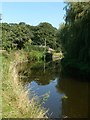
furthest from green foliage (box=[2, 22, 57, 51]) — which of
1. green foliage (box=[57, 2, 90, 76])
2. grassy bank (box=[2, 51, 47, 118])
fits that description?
grassy bank (box=[2, 51, 47, 118])

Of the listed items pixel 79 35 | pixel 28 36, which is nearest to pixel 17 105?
pixel 79 35

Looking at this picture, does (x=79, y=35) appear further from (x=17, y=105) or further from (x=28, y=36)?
(x=28, y=36)

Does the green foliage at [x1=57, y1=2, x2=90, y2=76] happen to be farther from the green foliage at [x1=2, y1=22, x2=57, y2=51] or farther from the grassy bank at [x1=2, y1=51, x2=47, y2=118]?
the green foliage at [x1=2, y1=22, x2=57, y2=51]

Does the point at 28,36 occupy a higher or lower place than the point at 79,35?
higher

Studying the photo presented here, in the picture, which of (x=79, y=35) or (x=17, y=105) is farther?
(x=79, y=35)

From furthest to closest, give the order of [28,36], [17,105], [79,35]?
[28,36]
[79,35]
[17,105]

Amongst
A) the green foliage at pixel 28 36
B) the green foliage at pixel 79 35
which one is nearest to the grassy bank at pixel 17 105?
the green foliage at pixel 79 35

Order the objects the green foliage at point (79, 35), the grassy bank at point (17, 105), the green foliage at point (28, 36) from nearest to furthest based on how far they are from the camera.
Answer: the grassy bank at point (17, 105) → the green foliage at point (79, 35) → the green foliage at point (28, 36)

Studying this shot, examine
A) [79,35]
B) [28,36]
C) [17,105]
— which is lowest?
[17,105]

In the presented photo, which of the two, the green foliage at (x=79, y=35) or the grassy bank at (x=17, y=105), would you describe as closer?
the grassy bank at (x=17, y=105)

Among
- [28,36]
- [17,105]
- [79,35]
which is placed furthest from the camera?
[28,36]

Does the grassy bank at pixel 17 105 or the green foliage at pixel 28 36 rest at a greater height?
the green foliage at pixel 28 36

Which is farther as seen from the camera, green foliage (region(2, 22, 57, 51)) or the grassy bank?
green foliage (region(2, 22, 57, 51))

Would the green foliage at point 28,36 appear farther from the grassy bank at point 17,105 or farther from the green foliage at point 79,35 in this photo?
the grassy bank at point 17,105
